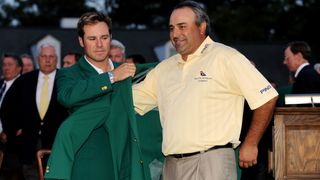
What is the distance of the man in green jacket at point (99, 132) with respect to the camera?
4.85 meters

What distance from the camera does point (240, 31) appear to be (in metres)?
48.1

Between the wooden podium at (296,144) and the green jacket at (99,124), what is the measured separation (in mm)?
1061

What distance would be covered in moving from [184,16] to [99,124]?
883 millimetres

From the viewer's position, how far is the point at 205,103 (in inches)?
189

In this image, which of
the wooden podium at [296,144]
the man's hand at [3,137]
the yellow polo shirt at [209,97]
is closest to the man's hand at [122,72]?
the yellow polo shirt at [209,97]

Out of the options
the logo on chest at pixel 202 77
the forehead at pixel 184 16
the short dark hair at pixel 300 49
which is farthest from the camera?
the short dark hair at pixel 300 49

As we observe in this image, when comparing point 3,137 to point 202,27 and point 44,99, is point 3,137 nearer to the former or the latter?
point 44,99

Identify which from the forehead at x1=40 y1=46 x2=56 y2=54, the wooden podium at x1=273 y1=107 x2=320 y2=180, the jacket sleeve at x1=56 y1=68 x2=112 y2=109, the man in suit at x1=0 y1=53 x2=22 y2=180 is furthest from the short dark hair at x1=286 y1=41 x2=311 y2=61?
the jacket sleeve at x1=56 y1=68 x2=112 y2=109

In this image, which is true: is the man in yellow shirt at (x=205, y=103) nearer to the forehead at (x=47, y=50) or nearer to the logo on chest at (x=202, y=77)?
the logo on chest at (x=202, y=77)

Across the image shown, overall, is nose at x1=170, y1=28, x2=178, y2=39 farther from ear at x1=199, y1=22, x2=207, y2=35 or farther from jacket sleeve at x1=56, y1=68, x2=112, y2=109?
jacket sleeve at x1=56, y1=68, x2=112, y2=109

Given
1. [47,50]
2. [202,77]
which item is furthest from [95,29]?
[47,50]

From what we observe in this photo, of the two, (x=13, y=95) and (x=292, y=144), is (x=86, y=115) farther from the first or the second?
(x=13, y=95)

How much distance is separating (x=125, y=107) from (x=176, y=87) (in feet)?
1.15

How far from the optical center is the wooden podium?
5477 mm
